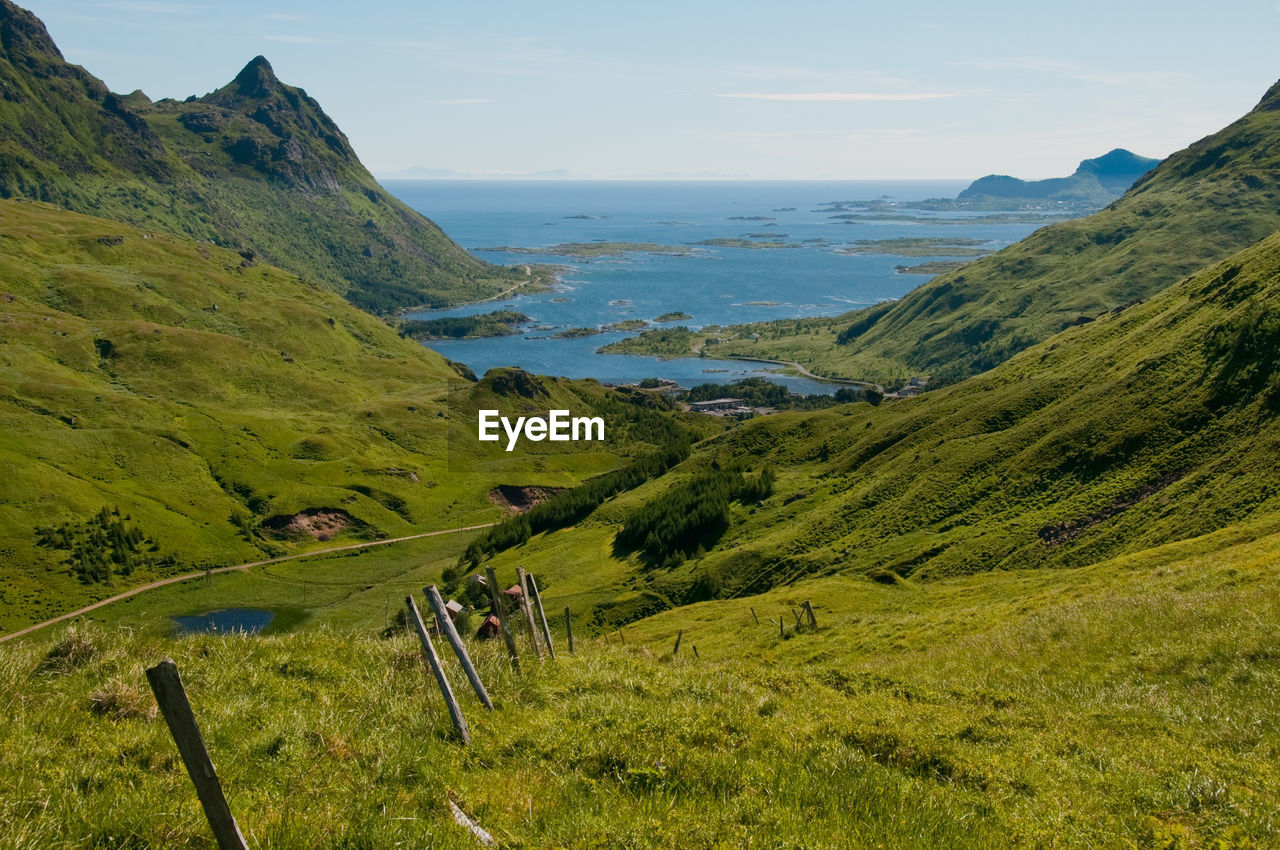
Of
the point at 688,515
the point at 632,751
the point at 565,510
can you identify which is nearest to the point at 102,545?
the point at 565,510

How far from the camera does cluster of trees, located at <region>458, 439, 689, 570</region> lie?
132250mm

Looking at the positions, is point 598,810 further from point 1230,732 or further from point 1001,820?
point 1230,732

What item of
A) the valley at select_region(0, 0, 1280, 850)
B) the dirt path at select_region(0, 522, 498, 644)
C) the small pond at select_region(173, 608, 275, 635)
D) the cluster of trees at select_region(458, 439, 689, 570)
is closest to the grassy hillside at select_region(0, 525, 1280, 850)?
the valley at select_region(0, 0, 1280, 850)

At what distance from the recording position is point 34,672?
14797mm

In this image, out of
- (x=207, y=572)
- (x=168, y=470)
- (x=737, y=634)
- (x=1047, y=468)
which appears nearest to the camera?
(x=737, y=634)

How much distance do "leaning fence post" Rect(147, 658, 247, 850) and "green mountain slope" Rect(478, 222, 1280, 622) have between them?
204 ft

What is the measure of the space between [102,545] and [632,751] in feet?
484

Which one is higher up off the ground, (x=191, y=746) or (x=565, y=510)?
(x=191, y=746)

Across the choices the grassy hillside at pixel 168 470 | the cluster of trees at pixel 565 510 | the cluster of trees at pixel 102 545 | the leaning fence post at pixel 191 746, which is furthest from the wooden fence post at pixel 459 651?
the cluster of trees at pixel 102 545

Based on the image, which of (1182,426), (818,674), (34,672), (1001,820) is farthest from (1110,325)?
(34,672)

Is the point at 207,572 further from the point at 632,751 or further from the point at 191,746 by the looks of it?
the point at 191,746

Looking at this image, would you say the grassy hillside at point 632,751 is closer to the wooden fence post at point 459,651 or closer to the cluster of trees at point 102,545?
the wooden fence post at point 459,651

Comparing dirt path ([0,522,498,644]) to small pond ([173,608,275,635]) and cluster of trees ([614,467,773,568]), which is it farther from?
cluster of trees ([614,467,773,568])

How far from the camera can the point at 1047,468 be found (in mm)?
73250
